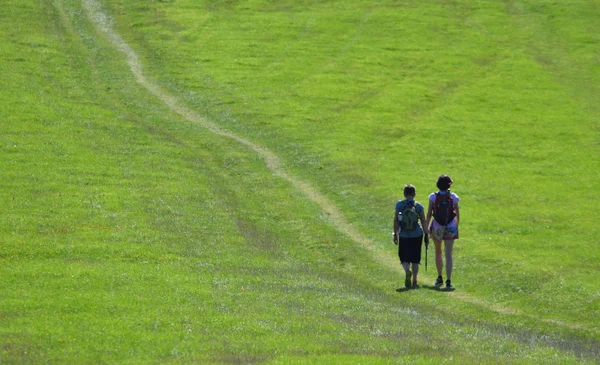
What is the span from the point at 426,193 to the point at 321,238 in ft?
32.3

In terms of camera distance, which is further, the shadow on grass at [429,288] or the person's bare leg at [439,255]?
the person's bare leg at [439,255]

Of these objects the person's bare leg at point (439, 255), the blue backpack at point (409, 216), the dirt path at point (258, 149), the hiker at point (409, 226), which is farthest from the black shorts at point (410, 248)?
the dirt path at point (258, 149)

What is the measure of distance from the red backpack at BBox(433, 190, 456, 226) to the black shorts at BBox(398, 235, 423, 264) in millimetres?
1342

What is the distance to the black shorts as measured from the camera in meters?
30.4

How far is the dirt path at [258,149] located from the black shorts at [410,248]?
7.59 feet

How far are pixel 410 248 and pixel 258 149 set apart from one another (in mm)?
28144

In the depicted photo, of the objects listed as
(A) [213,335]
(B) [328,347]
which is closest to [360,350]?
(B) [328,347]

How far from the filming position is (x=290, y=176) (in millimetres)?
51625

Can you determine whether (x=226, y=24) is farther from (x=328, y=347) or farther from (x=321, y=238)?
(x=328, y=347)

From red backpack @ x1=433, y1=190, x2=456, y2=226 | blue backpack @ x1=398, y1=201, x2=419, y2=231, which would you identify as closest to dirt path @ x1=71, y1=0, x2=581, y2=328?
red backpack @ x1=433, y1=190, x2=456, y2=226

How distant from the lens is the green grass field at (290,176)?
23.8 m

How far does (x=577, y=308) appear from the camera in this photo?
1188 inches

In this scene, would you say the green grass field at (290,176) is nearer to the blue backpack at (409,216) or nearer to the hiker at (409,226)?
the hiker at (409,226)

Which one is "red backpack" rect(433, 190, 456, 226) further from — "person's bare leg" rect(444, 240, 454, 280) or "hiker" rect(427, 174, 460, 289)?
"person's bare leg" rect(444, 240, 454, 280)
